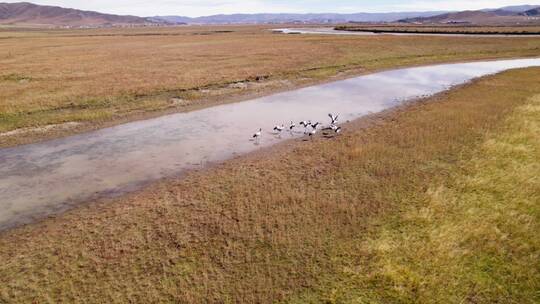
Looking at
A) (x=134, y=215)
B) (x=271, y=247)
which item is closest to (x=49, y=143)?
(x=134, y=215)

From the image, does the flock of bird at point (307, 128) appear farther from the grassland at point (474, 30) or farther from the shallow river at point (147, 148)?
the grassland at point (474, 30)

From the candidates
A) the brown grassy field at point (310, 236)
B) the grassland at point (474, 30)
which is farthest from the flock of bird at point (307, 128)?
the grassland at point (474, 30)

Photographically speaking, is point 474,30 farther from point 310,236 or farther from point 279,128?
point 310,236

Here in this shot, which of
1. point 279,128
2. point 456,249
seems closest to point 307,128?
point 279,128

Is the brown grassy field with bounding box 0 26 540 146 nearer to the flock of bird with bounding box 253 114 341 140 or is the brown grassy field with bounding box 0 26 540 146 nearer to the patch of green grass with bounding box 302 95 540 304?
the flock of bird with bounding box 253 114 341 140

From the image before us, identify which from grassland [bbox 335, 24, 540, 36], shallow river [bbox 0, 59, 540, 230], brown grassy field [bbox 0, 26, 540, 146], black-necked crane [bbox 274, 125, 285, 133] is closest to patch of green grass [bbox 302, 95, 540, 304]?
shallow river [bbox 0, 59, 540, 230]

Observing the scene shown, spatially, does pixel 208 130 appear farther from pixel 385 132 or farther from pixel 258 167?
pixel 385 132
